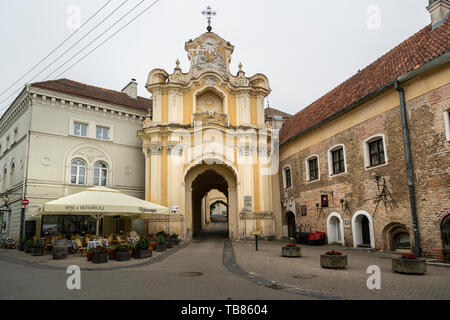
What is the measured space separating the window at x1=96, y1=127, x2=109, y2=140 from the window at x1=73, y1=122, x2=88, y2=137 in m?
0.95

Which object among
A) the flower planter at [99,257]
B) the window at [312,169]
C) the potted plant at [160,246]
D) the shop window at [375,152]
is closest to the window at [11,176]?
the potted plant at [160,246]

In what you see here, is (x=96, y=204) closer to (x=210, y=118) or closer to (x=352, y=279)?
(x=352, y=279)

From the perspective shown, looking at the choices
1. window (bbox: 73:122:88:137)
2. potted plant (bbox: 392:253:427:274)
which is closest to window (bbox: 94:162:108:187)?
window (bbox: 73:122:88:137)

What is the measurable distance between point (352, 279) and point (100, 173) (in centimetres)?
2042

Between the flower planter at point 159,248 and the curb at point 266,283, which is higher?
the flower planter at point 159,248

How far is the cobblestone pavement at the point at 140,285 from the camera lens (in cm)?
743

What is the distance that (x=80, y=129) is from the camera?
24.6m

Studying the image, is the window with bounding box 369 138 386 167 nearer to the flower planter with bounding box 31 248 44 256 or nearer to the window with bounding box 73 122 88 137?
the flower planter with bounding box 31 248 44 256

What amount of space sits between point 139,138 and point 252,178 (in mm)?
9537

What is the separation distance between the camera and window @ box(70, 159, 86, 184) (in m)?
23.7

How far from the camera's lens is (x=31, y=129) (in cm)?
2216

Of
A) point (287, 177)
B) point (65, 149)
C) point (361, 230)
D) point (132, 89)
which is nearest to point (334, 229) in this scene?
point (361, 230)

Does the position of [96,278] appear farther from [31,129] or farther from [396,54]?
[396,54]

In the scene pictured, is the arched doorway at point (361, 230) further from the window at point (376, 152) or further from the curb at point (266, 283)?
the curb at point (266, 283)
